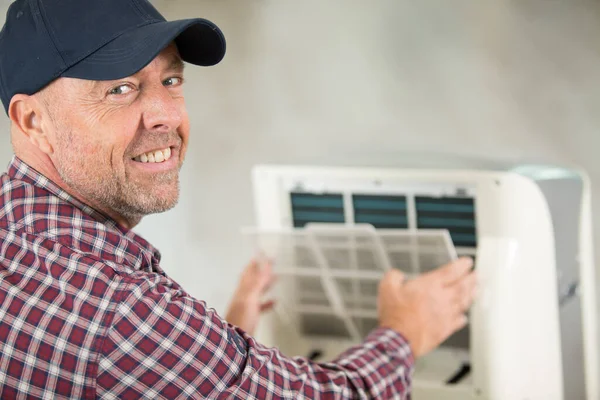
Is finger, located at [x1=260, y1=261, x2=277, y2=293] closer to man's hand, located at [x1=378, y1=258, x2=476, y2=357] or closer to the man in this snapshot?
man's hand, located at [x1=378, y1=258, x2=476, y2=357]

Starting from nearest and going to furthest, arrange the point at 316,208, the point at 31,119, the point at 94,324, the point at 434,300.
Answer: the point at 94,324
the point at 31,119
the point at 434,300
the point at 316,208

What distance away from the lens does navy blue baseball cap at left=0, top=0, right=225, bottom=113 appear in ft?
Result: 2.74

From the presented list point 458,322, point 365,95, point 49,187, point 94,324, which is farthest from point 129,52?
point 458,322

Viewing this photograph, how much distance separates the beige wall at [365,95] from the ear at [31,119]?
1.69 feet

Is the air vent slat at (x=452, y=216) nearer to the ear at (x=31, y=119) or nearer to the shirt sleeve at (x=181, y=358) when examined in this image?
the shirt sleeve at (x=181, y=358)

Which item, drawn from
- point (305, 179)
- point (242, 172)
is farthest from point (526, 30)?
point (242, 172)

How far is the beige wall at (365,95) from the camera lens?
1.08 metres

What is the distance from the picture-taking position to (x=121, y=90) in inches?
34.5

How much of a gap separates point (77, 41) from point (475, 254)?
0.63 m

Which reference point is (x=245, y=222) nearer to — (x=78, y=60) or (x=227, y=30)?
(x=227, y=30)

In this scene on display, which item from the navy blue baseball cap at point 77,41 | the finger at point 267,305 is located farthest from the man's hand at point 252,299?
the navy blue baseball cap at point 77,41

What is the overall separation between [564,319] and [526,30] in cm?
39

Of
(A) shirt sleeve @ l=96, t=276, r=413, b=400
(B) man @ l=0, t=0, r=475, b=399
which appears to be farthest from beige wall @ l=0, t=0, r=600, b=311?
(A) shirt sleeve @ l=96, t=276, r=413, b=400

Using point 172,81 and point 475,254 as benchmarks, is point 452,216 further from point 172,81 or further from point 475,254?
point 172,81
